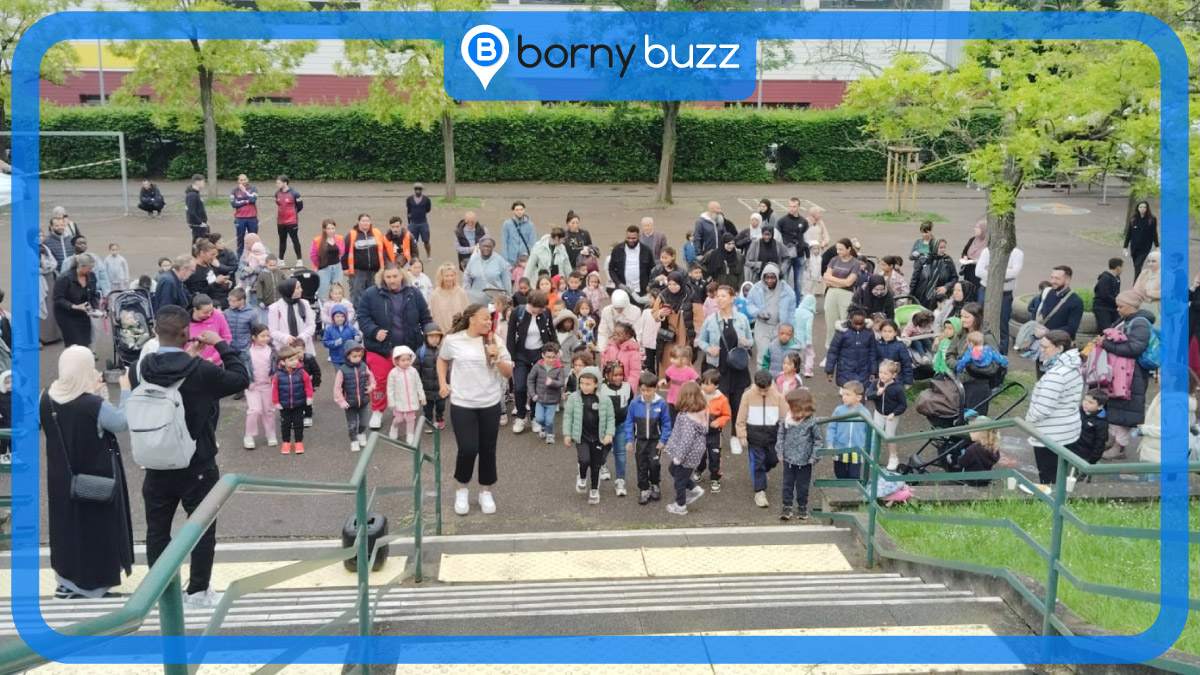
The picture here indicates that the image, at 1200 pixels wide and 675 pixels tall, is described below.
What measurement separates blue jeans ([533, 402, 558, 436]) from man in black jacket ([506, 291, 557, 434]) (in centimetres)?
36

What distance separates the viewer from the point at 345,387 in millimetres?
10828

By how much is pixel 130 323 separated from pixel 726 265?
7911mm

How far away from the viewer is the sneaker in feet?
19.9

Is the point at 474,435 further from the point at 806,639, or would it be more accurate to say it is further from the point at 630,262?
the point at 630,262

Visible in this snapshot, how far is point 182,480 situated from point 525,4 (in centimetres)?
3877

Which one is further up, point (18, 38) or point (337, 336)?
point (18, 38)

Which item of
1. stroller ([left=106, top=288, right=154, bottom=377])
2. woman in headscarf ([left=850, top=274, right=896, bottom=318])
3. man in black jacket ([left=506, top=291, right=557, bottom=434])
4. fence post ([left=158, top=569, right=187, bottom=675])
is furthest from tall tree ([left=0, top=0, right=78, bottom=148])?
fence post ([left=158, top=569, right=187, bottom=675])

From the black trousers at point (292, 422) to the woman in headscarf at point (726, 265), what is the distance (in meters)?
6.38

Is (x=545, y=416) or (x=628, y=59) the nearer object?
(x=545, y=416)

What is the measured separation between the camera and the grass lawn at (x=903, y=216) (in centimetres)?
2753

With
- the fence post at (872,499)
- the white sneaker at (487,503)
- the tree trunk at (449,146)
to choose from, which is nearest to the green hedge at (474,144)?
the tree trunk at (449,146)

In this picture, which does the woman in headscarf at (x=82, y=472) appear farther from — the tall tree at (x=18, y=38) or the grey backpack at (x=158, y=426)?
the tall tree at (x=18, y=38)

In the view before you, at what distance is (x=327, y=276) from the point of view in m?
15.1

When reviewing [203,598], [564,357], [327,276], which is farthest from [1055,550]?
[327,276]
